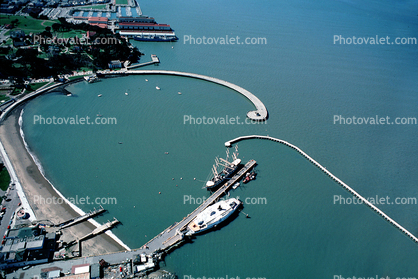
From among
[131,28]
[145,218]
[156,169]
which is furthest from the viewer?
[131,28]

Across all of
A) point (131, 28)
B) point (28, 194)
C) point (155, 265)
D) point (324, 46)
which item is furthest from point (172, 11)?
point (155, 265)

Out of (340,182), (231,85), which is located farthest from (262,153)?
(231,85)

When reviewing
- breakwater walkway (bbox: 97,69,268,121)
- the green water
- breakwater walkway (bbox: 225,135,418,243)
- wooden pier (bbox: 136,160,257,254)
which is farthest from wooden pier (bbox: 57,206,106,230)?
breakwater walkway (bbox: 97,69,268,121)

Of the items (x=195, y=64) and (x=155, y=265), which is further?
(x=195, y=64)

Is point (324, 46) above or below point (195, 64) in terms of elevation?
above

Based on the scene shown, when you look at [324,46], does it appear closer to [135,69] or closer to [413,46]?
[413,46]

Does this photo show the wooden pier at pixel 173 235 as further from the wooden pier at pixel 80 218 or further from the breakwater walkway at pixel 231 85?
the breakwater walkway at pixel 231 85

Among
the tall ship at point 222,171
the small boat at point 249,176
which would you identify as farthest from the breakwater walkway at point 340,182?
the small boat at point 249,176
